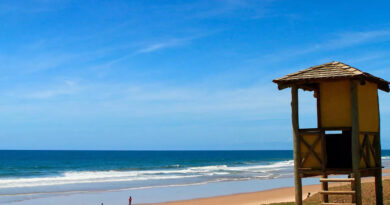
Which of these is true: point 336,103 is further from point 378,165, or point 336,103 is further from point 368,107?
point 378,165

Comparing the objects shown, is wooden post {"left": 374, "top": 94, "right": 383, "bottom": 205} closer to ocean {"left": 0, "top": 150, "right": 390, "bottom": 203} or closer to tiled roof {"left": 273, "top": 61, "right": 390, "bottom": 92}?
tiled roof {"left": 273, "top": 61, "right": 390, "bottom": 92}

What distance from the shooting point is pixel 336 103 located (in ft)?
39.3

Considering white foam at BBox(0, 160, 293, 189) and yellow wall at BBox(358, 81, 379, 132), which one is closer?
yellow wall at BBox(358, 81, 379, 132)

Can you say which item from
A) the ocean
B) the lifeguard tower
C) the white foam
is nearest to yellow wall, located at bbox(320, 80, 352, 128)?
the lifeguard tower

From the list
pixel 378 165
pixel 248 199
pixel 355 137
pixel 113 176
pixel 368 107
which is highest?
pixel 368 107

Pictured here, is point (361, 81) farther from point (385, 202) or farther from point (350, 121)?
point (385, 202)

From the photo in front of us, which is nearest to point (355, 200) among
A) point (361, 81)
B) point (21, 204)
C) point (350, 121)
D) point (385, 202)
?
point (350, 121)

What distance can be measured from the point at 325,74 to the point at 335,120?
3.99ft

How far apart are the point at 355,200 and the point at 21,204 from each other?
55.6 ft

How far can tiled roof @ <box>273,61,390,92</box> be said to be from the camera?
11617 millimetres

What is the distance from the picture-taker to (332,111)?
12.0 meters

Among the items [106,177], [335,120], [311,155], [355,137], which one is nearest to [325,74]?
[335,120]

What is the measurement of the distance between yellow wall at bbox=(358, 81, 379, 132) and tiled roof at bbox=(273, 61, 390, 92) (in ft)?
1.12

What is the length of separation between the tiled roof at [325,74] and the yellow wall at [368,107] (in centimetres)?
34
